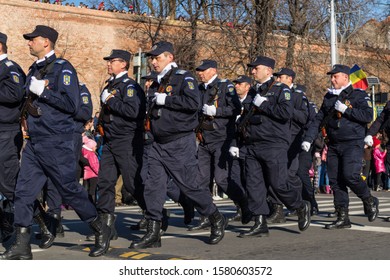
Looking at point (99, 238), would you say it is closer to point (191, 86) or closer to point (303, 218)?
point (191, 86)

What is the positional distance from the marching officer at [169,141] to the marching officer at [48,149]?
0.86 metres

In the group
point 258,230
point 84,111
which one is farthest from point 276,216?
point 84,111

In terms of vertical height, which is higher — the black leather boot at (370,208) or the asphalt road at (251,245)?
the black leather boot at (370,208)

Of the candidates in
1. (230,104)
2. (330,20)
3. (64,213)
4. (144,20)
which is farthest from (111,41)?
(230,104)

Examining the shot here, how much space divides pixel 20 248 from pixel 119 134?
222 cm

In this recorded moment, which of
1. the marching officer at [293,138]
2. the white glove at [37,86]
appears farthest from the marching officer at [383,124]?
the white glove at [37,86]

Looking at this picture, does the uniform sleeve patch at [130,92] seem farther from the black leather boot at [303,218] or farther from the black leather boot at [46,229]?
the black leather boot at [303,218]

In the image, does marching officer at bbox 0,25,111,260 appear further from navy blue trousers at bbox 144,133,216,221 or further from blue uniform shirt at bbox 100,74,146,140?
blue uniform shirt at bbox 100,74,146,140

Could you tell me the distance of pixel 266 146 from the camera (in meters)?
9.81

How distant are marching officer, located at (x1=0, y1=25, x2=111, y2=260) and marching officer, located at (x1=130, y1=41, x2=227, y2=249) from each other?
0.86 metres

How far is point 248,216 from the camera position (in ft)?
36.1

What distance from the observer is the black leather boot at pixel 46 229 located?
29.2 feet

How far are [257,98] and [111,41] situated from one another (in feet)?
107

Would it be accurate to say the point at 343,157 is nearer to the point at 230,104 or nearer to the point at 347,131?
the point at 347,131
